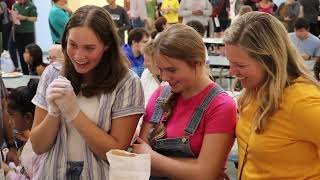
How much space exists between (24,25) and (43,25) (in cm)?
307

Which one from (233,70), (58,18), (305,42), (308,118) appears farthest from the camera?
(58,18)

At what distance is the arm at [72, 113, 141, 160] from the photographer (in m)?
1.72

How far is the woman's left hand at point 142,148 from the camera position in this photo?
1.77m

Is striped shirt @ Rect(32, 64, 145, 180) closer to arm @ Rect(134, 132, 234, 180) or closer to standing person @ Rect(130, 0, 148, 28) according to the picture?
arm @ Rect(134, 132, 234, 180)

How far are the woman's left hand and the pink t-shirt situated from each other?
90 millimetres

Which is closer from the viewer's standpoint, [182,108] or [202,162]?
[202,162]

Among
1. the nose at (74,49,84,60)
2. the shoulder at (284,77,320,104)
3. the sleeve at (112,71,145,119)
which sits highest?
the nose at (74,49,84,60)

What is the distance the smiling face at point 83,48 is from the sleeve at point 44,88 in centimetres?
15

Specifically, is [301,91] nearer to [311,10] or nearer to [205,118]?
[205,118]

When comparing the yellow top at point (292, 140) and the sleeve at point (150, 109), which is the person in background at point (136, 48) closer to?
the sleeve at point (150, 109)

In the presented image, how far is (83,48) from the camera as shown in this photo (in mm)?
1766

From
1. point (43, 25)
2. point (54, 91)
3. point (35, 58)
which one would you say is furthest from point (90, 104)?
point (43, 25)

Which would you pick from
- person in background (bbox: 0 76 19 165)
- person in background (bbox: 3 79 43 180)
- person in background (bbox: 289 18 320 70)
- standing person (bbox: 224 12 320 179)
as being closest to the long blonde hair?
standing person (bbox: 224 12 320 179)

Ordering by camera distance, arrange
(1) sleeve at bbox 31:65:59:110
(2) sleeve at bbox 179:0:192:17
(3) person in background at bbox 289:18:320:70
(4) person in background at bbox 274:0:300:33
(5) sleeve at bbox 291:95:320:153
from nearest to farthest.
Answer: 1. (5) sleeve at bbox 291:95:320:153
2. (1) sleeve at bbox 31:65:59:110
3. (3) person in background at bbox 289:18:320:70
4. (2) sleeve at bbox 179:0:192:17
5. (4) person in background at bbox 274:0:300:33
